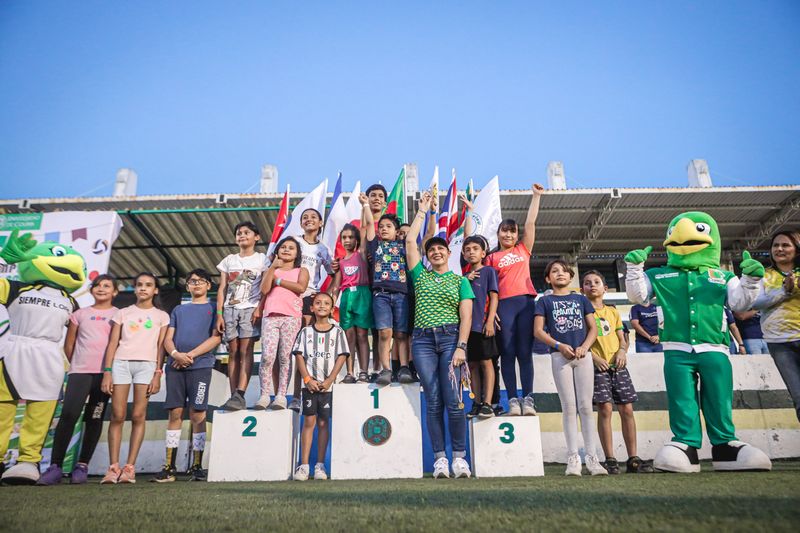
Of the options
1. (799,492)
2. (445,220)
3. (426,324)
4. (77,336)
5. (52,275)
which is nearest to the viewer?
(799,492)

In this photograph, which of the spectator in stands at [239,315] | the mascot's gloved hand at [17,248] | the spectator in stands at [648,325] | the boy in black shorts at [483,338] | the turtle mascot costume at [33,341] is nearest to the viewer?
the turtle mascot costume at [33,341]

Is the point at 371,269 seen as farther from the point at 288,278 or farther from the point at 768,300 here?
the point at 768,300

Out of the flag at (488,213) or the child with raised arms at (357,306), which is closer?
the child with raised arms at (357,306)

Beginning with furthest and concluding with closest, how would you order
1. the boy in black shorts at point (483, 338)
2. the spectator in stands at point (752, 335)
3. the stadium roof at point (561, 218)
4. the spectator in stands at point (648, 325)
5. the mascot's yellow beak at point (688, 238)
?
the stadium roof at point (561, 218), the spectator in stands at point (752, 335), the spectator in stands at point (648, 325), the boy in black shorts at point (483, 338), the mascot's yellow beak at point (688, 238)

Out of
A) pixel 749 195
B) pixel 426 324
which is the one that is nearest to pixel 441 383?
pixel 426 324

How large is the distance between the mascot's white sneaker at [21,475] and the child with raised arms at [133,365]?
522mm

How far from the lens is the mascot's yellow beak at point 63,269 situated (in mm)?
4340

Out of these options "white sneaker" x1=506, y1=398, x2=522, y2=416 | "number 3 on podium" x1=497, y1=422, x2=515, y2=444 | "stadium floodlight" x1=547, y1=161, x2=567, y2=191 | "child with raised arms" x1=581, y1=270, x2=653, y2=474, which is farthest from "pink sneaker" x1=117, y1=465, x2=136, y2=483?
"stadium floodlight" x1=547, y1=161, x2=567, y2=191

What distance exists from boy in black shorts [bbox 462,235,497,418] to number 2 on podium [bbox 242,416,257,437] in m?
1.80

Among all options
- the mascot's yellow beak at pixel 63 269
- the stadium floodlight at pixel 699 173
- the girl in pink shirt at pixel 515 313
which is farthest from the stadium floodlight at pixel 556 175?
the mascot's yellow beak at pixel 63 269

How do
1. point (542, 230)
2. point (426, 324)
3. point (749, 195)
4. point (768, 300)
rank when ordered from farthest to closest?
point (542, 230)
point (749, 195)
point (426, 324)
point (768, 300)

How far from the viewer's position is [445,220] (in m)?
7.92

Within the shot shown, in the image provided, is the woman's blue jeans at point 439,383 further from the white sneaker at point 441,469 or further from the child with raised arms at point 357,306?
the child with raised arms at point 357,306

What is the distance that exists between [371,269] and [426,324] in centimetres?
92
